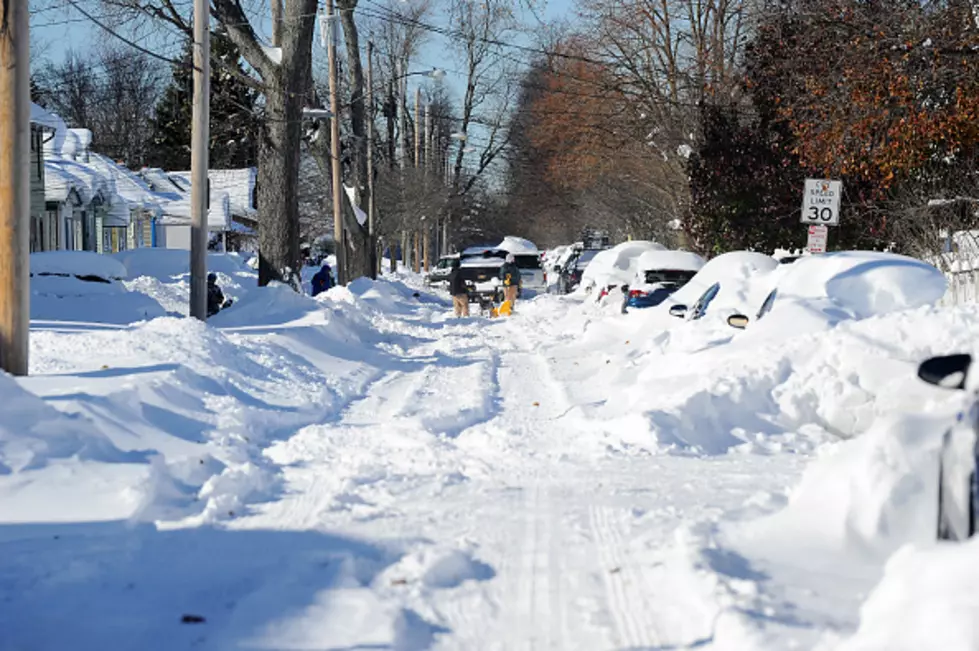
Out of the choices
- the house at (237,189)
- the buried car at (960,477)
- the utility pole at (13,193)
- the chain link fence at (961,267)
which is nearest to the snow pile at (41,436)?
the utility pole at (13,193)

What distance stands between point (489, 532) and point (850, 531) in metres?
2.04

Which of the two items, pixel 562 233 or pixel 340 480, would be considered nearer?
pixel 340 480

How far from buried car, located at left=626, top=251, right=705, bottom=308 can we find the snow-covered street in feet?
34.9

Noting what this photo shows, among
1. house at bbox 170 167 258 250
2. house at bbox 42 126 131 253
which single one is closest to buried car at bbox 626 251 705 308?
house at bbox 42 126 131 253

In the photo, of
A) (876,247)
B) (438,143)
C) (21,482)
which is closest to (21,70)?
(21,482)

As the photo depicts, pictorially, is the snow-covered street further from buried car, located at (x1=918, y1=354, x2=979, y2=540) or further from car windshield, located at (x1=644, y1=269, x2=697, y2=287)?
car windshield, located at (x1=644, y1=269, x2=697, y2=287)

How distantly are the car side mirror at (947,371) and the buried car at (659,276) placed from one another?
19.7 meters

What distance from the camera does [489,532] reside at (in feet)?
23.4

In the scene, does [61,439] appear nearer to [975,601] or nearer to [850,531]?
[850,531]

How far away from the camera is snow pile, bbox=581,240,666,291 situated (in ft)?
114

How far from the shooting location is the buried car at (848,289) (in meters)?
13.9

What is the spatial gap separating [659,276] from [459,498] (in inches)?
782

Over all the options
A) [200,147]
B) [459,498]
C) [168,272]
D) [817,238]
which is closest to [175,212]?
[168,272]

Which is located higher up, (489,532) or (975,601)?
(975,601)
